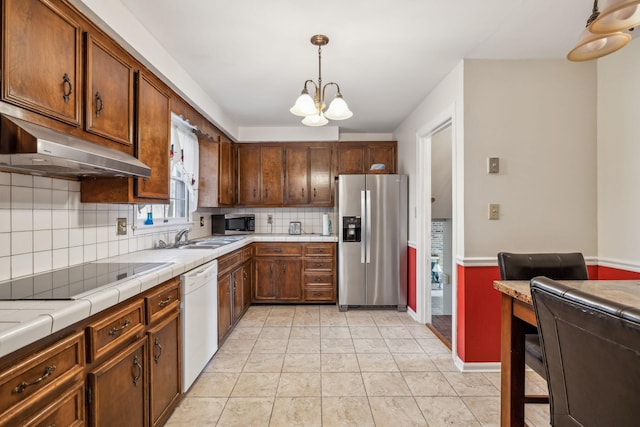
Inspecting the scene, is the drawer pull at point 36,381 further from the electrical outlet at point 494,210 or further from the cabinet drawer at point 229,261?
the electrical outlet at point 494,210

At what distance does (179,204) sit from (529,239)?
3.31m

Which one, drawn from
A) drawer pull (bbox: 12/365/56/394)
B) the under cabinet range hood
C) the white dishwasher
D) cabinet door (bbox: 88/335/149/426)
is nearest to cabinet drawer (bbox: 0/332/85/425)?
drawer pull (bbox: 12/365/56/394)

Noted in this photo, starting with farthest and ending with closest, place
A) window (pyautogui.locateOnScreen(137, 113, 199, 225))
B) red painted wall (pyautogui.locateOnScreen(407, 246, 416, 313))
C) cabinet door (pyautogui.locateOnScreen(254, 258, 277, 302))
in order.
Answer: cabinet door (pyautogui.locateOnScreen(254, 258, 277, 302)) < red painted wall (pyautogui.locateOnScreen(407, 246, 416, 313)) < window (pyautogui.locateOnScreen(137, 113, 199, 225))

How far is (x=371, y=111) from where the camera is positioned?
3729 mm

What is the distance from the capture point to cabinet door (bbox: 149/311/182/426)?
1.65m

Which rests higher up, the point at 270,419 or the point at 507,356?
the point at 507,356

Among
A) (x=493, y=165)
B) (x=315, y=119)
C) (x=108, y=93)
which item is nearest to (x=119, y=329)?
(x=108, y=93)

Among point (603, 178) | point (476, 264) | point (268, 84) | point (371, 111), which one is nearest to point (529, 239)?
point (476, 264)

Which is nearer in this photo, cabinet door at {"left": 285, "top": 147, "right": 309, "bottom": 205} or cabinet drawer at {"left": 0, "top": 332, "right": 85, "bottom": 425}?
cabinet drawer at {"left": 0, "top": 332, "right": 85, "bottom": 425}

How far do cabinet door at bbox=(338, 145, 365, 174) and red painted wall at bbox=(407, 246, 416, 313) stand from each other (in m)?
1.37

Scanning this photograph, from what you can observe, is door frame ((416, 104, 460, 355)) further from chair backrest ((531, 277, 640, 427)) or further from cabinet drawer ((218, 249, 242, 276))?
chair backrest ((531, 277, 640, 427))

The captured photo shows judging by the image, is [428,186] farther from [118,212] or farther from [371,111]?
[118,212]

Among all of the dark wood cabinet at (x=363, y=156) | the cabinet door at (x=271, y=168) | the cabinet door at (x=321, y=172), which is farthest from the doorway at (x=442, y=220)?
the cabinet door at (x=271, y=168)

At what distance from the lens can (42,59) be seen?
4.49ft
